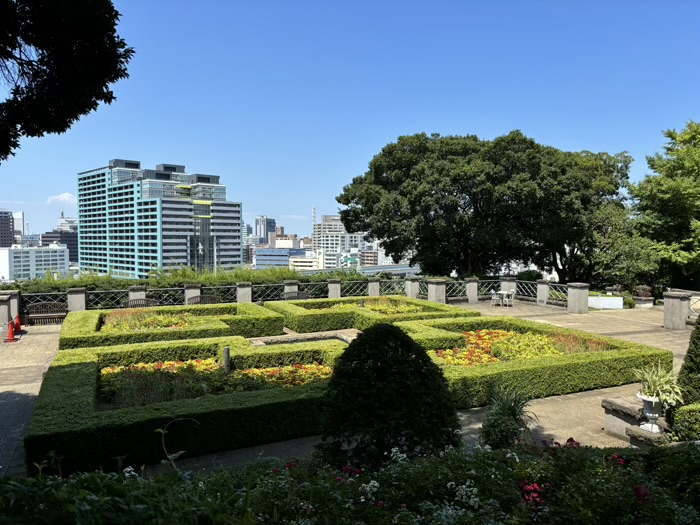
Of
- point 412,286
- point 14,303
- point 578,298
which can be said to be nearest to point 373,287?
point 412,286

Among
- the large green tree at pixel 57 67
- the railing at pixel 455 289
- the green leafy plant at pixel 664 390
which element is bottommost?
the green leafy plant at pixel 664 390

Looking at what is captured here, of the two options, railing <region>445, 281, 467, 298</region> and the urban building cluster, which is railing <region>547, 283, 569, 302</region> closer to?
railing <region>445, 281, 467, 298</region>

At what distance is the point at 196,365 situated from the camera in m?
10.8

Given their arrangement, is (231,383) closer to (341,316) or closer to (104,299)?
(341,316)

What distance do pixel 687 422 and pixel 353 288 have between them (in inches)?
703

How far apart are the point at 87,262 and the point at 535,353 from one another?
181 meters

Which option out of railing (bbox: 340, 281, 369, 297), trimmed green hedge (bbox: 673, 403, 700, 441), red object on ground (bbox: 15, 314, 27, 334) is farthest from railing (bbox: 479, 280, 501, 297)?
red object on ground (bbox: 15, 314, 27, 334)

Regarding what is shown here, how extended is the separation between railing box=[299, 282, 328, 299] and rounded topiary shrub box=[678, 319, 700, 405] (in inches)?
665

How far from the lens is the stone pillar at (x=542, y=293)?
73.7ft

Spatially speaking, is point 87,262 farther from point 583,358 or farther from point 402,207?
point 583,358

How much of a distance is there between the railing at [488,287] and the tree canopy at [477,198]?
2.23m

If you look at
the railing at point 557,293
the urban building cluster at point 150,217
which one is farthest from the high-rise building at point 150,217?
the railing at point 557,293

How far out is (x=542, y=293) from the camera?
22.6m

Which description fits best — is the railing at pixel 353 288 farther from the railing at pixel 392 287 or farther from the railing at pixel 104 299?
the railing at pixel 104 299
